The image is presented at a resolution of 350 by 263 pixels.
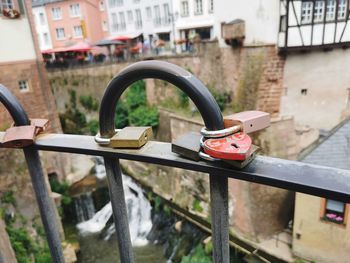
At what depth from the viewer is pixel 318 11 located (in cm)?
876

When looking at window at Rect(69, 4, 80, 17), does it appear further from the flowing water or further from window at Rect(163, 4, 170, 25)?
the flowing water

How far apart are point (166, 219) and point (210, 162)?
11.1 m

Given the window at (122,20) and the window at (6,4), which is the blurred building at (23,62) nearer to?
the window at (6,4)

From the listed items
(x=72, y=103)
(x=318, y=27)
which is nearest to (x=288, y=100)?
(x=318, y=27)

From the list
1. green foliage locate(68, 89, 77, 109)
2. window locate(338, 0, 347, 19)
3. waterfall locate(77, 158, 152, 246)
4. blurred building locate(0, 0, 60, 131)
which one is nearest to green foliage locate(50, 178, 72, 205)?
waterfall locate(77, 158, 152, 246)

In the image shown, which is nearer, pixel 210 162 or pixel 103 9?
pixel 210 162

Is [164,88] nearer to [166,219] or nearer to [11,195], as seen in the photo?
[166,219]

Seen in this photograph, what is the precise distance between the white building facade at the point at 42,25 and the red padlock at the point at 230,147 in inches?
1061

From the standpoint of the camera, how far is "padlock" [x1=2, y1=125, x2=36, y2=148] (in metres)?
0.90

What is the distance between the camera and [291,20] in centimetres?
886

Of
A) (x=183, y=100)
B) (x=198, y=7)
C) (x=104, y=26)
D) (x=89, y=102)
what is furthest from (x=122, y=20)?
(x=183, y=100)

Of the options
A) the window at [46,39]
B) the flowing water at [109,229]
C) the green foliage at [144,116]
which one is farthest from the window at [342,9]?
the window at [46,39]

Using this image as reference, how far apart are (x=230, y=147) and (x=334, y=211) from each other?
745 centimetres

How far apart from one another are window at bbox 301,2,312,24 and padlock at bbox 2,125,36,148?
31.4ft
